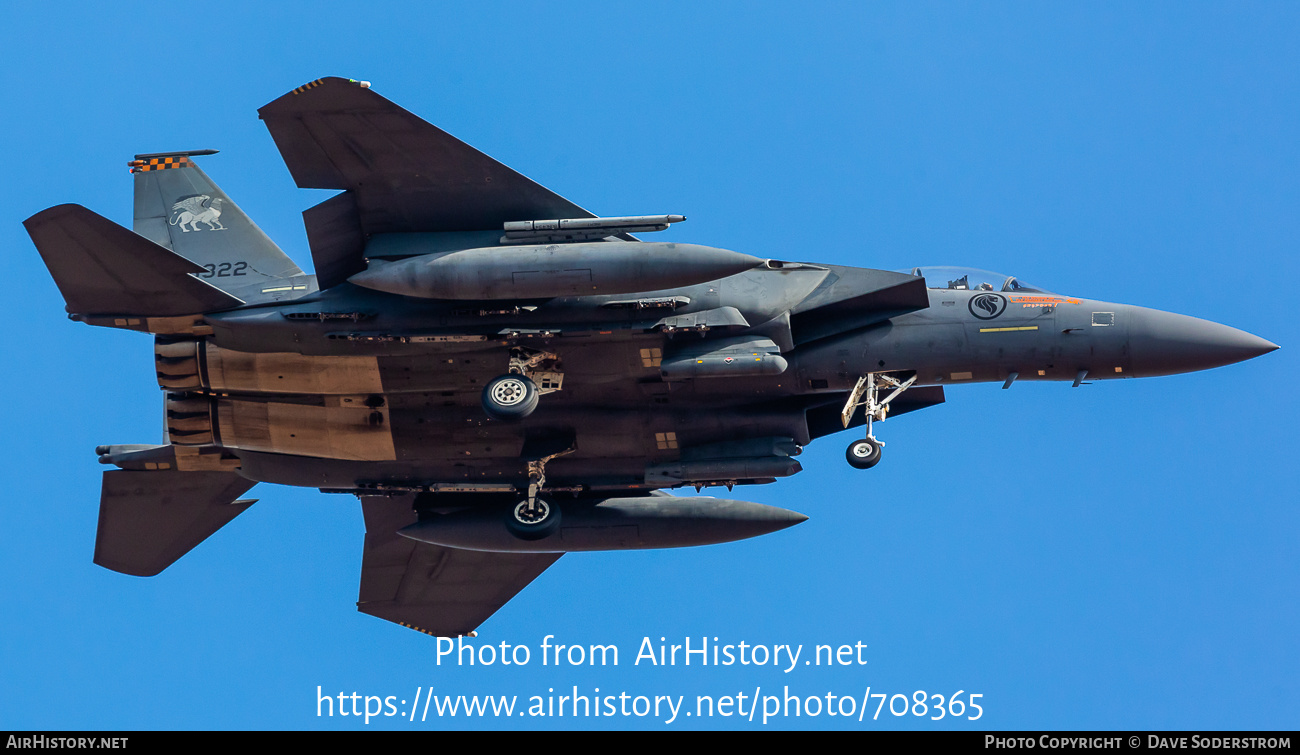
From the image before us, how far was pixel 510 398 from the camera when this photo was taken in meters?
17.6

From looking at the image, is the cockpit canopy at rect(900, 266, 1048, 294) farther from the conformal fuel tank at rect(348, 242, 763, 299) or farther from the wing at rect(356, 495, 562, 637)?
the wing at rect(356, 495, 562, 637)

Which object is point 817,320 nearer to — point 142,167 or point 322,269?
point 322,269

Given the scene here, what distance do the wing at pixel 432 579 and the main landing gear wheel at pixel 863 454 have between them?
24.0 ft

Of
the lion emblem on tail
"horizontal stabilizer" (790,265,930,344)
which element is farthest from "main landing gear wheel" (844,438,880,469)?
the lion emblem on tail

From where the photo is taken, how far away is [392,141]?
17.9 meters

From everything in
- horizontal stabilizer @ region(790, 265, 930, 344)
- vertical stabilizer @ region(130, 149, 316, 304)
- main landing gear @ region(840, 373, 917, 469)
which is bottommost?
main landing gear @ region(840, 373, 917, 469)

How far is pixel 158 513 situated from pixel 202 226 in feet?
13.2

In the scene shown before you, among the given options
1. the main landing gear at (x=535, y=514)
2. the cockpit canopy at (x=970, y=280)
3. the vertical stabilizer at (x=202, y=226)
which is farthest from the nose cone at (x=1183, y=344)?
the vertical stabilizer at (x=202, y=226)

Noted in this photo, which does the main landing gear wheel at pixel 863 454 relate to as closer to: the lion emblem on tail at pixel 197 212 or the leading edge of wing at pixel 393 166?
the leading edge of wing at pixel 393 166

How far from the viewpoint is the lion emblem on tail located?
21750mm

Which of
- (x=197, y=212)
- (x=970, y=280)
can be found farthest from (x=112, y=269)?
(x=970, y=280)

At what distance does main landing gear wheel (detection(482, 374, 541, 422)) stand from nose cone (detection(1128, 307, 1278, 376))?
7039mm

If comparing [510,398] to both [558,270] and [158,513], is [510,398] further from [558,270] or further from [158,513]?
[158,513]

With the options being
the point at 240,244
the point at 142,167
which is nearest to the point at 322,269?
the point at 240,244
